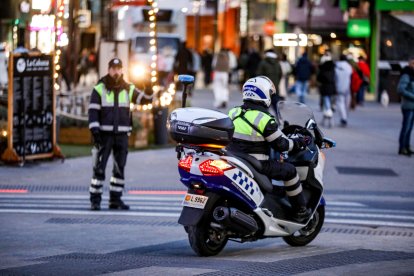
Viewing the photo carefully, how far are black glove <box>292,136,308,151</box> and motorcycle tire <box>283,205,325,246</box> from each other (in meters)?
0.90

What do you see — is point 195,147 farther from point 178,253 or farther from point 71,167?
point 71,167

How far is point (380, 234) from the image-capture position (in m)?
13.3

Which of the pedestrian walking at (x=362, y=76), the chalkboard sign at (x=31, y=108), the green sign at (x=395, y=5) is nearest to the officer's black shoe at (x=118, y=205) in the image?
the chalkboard sign at (x=31, y=108)

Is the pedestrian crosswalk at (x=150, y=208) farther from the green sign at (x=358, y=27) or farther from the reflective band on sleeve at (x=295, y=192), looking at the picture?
the green sign at (x=358, y=27)

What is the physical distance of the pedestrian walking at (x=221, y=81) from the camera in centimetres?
3384

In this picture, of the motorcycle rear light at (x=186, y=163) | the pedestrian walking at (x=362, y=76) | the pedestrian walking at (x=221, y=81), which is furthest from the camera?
the pedestrian walking at (x=362, y=76)

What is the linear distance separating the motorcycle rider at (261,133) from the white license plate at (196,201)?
65 centimetres

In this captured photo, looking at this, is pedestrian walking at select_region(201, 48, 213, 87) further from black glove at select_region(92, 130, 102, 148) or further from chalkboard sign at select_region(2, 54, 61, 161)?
black glove at select_region(92, 130, 102, 148)

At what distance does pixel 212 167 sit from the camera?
10852 millimetres

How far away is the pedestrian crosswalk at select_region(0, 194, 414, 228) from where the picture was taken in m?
14.6

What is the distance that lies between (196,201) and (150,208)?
4.44 meters

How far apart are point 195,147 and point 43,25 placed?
19.0 metres

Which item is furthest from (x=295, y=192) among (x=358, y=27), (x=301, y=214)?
(x=358, y=27)

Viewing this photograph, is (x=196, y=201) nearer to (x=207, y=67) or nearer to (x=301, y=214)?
(x=301, y=214)
